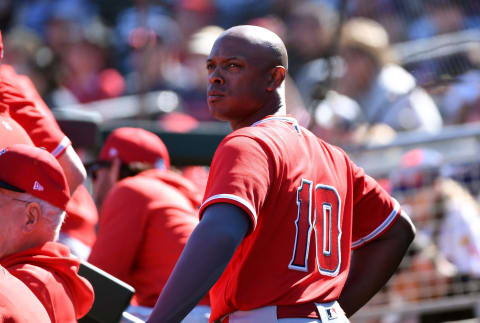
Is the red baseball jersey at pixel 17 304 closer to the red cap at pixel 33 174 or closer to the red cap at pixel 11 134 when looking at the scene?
the red cap at pixel 33 174

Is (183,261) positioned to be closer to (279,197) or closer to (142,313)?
(279,197)

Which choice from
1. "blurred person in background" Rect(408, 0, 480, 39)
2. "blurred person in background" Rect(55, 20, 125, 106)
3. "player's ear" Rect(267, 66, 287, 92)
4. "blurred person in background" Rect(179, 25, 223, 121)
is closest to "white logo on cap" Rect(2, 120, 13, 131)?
"player's ear" Rect(267, 66, 287, 92)

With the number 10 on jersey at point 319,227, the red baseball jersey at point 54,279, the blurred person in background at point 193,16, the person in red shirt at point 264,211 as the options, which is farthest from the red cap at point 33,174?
the blurred person in background at point 193,16

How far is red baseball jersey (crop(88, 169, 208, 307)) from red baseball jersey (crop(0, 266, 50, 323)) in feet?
5.27

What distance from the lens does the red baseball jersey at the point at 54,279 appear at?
3029mm

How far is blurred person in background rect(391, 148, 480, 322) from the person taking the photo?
613 cm

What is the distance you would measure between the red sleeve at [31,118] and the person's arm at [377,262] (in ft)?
4.48

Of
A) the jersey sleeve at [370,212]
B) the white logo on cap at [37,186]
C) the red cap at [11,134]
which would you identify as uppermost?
the red cap at [11,134]

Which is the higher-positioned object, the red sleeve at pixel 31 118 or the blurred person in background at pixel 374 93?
the red sleeve at pixel 31 118

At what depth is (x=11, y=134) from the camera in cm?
353

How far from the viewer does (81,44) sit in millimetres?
10312

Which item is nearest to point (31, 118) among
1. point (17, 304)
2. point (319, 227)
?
point (17, 304)

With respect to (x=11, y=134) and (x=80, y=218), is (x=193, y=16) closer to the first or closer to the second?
(x=80, y=218)

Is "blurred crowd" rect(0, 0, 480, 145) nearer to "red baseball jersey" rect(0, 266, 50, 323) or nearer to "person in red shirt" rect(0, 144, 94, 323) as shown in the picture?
"person in red shirt" rect(0, 144, 94, 323)
